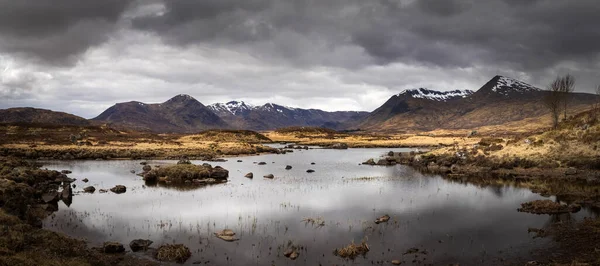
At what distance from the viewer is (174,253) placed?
23203mm

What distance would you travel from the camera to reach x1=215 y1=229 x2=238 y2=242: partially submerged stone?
27208 millimetres

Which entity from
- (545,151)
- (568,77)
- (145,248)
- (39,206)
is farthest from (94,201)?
(568,77)

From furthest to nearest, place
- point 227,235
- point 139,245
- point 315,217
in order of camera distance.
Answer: point 315,217 < point 227,235 < point 139,245

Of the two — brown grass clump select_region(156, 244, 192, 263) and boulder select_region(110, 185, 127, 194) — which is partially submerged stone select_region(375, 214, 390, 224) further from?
boulder select_region(110, 185, 127, 194)

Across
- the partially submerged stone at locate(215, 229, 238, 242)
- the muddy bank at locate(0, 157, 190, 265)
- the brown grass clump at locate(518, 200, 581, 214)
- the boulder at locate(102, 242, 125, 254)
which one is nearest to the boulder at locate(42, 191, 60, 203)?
the muddy bank at locate(0, 157, 190, 265)

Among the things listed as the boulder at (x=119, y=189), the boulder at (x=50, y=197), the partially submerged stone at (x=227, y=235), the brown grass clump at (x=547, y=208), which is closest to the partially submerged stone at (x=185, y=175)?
the boulder at (x=119, y=189)

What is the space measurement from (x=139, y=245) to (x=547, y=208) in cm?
3641

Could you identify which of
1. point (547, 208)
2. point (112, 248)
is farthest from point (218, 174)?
point (547, 208)

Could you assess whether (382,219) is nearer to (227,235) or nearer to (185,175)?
(227,235)

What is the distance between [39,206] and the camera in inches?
1404

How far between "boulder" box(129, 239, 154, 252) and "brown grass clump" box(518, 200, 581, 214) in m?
34.5

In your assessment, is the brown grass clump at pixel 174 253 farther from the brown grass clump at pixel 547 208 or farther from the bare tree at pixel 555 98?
the bare tree at pixel 555 98

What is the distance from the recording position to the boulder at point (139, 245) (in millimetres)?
24600

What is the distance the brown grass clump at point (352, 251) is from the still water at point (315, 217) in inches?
17.5
